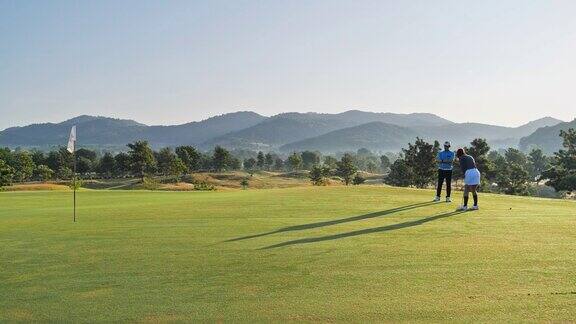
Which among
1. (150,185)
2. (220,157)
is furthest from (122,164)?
(150,185)

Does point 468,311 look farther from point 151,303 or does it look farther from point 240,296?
point 151,303

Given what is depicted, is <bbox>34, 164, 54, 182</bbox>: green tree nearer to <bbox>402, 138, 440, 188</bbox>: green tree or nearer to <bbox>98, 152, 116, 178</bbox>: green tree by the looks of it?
<bbox>98, 152, 116, 178</bbox>: green tree

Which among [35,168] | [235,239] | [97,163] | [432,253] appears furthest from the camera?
[97,163]

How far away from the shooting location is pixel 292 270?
789 centimetres

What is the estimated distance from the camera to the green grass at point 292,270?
19.6 ft

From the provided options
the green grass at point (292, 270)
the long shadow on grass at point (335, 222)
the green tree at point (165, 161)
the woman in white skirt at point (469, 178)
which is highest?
the green tree at point (165, 161)

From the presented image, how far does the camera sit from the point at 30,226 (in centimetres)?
1388

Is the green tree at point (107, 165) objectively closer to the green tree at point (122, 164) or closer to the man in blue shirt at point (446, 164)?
the green tree at point (122, 164)

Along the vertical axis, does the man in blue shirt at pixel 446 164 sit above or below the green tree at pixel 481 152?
below

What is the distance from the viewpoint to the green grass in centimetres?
597


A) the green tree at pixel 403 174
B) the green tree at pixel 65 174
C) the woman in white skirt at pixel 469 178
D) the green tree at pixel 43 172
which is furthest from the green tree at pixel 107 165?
the woman in white skirt at pixel 469 178

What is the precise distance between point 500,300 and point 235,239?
633 cm

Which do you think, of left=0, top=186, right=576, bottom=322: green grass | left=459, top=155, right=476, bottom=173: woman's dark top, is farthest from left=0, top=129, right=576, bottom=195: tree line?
left=0, top=186, right=576, bottom=322: green grass

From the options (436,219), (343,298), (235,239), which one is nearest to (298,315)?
(343,298)
